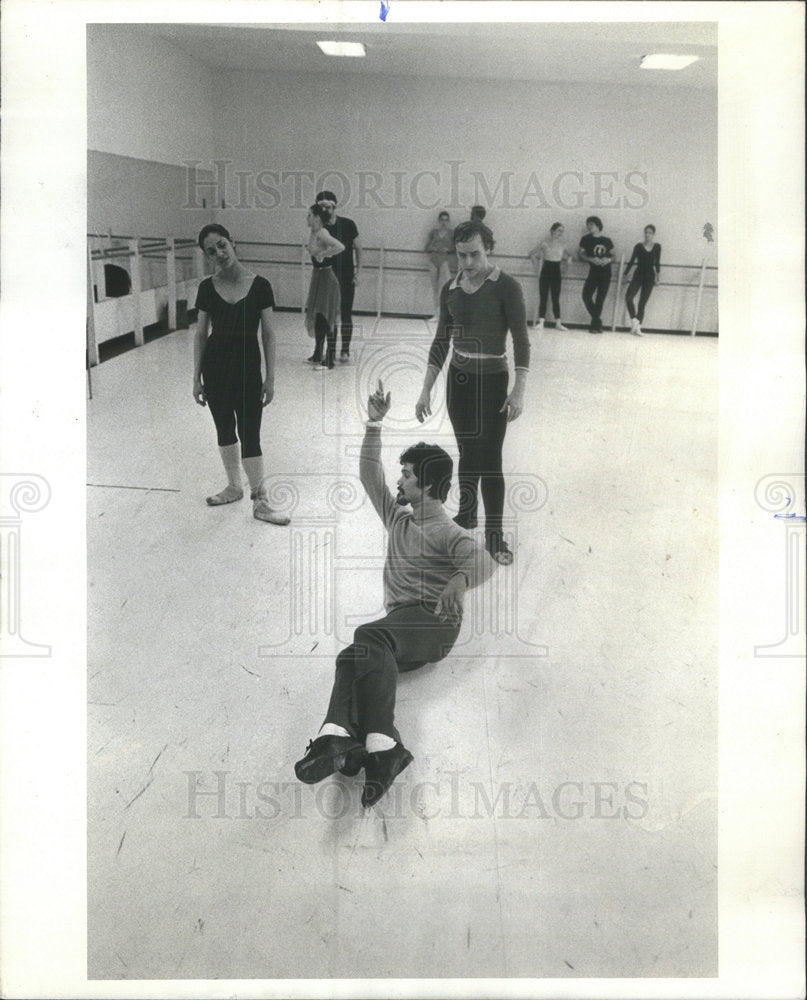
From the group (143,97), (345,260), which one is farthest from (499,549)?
(143,97)

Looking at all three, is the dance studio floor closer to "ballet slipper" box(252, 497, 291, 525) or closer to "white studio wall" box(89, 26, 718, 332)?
"ballet slipper" box(252, 497, 291, 525)

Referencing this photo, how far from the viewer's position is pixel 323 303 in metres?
1.75

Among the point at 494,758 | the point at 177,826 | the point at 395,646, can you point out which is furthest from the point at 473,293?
the point at 177,826

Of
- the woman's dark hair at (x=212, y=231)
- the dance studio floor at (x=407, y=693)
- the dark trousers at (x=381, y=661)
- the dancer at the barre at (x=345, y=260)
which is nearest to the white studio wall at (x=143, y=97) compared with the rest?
the woman's dark hair at (x=212, y=231)

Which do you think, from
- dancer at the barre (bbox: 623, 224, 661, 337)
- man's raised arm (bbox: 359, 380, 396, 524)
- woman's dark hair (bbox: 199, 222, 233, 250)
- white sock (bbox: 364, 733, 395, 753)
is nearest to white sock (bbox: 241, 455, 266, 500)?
man's raised arm (bbox: 359, 380, 396, 524)

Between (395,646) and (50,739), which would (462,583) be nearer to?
(395,646)

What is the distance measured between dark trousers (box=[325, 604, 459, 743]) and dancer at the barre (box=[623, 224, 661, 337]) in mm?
751

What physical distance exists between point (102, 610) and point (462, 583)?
0.75 m

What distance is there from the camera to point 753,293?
5.84 ft

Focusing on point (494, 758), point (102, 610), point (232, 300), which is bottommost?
point (494, 758)

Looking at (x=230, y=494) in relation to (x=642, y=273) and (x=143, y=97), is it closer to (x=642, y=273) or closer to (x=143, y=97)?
(x=143, y=97)

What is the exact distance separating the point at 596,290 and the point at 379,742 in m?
1.02

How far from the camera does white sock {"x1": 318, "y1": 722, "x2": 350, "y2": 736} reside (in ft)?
5.80

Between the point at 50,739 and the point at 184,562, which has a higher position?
the point at 184,562
